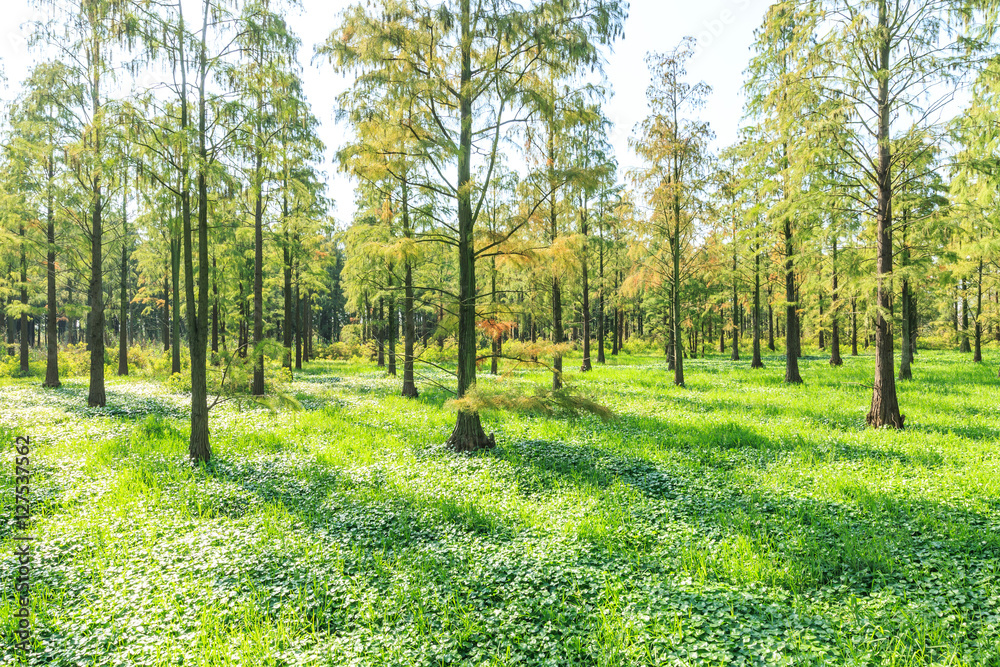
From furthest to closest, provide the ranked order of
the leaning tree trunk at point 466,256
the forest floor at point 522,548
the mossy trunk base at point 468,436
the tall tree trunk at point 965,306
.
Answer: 1. the tall tree trunk at point 965,306
2. the mossy trunk base at point 468,436
3. the leaning tree trunk at point 466,256
4. the forest floor at point 522,548

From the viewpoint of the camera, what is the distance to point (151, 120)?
774 centimetres

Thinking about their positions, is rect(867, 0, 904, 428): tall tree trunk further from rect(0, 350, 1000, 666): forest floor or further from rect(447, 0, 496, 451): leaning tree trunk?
rect(447, 0, 496, 451): leaning tree trunk

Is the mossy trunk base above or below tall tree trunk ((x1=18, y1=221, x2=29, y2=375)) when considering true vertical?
below

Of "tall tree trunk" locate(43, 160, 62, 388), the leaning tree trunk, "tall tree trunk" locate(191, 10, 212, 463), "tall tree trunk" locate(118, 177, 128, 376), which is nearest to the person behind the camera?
"tall tree trunk" locate(191, 10, 212, 463)

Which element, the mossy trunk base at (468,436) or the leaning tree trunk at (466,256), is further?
the mossy trunk base at (468,436)

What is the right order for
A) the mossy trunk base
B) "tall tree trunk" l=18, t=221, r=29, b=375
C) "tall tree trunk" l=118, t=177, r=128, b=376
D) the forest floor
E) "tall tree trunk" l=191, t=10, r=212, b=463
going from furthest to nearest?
1. "tall tree trunk" l=18, t=221, r=29, b=375
2. "tall tree trunk" l=118, t=177, r=128, b=376
3. the mossy trunk base
4. "tall tree trunk" l=191, t=10, r=212, b=463
5. the forest floor

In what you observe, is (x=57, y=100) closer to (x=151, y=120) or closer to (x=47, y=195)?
(x=47, y=195)

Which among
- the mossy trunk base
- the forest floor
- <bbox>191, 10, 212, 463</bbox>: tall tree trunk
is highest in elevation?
<bbox>191, 10, 212, 463</bbox>: tall tree trunk

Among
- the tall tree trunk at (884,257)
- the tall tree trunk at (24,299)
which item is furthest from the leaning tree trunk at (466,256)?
the tall tree trunk at (24,299)

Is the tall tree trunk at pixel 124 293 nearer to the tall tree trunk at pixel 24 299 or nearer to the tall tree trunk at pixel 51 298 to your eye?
the tall tree trunk at pixel 51 298

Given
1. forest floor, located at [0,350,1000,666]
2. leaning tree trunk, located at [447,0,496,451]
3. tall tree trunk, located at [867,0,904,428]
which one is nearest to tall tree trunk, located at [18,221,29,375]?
forest floor, located at [0,350,1000,666]

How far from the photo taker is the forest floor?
12.2 ft

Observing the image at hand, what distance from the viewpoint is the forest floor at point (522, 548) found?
372 centimetres

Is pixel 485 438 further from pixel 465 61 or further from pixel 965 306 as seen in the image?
pixel 965 306
